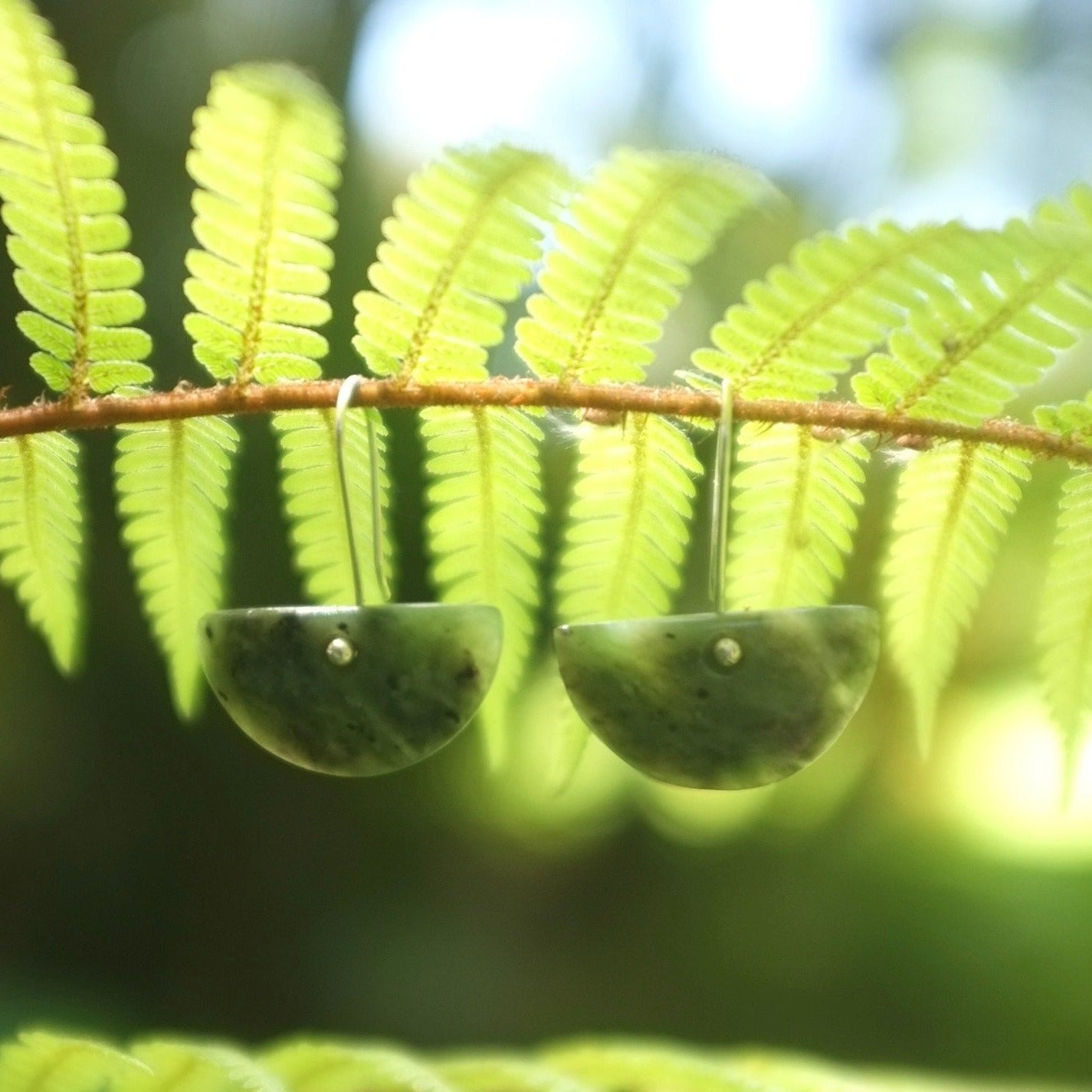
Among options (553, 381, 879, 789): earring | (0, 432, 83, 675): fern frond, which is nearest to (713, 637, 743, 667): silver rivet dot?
(553, 381, 879, 789): earring

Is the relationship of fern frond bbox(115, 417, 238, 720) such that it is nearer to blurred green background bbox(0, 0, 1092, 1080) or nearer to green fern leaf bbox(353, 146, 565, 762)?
green fern leaf bbox(353, 146, 565, 762)

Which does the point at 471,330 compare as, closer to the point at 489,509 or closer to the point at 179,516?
the point at 489,509

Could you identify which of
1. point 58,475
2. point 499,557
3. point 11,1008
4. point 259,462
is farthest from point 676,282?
point 11,1008

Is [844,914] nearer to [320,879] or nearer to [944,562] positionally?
[320,879]

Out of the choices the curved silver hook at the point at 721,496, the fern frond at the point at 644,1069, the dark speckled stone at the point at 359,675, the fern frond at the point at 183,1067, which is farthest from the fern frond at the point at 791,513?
the fern frond at the point at 183,1067

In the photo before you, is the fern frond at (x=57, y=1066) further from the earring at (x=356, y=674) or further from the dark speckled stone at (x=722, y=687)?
the dark speckled stone at (x=722, y=687)
